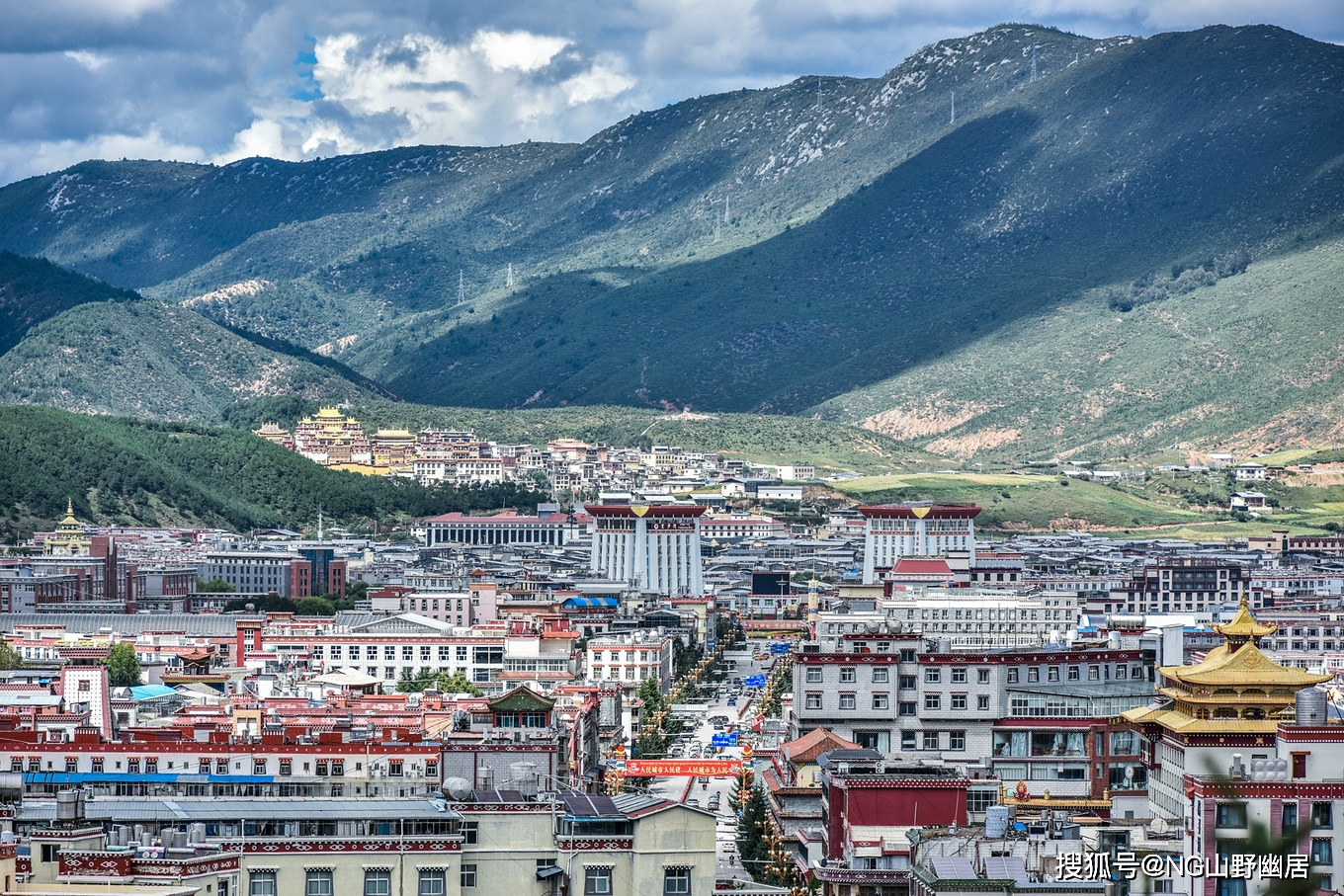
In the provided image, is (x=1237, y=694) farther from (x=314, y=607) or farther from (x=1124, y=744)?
(x=314, y=607)

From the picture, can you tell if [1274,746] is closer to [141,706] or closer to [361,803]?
[361,803]

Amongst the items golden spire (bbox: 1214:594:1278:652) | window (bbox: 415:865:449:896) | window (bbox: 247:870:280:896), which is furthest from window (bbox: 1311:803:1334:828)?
window (bbox: 247:870:280:896)

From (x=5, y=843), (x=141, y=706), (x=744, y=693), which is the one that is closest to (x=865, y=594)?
(x=744, y=693)

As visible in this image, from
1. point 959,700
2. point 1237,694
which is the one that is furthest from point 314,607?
point 1237,694

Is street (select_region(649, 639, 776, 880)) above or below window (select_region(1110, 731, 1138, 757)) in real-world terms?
below

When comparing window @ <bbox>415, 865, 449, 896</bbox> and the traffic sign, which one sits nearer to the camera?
window @ <bbox>415, 865, 449, 896</bbox>

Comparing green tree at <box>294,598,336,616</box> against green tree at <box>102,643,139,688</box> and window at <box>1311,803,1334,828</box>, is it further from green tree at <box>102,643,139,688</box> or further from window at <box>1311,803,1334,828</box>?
window at <box>1311,803,1334,828</box>
